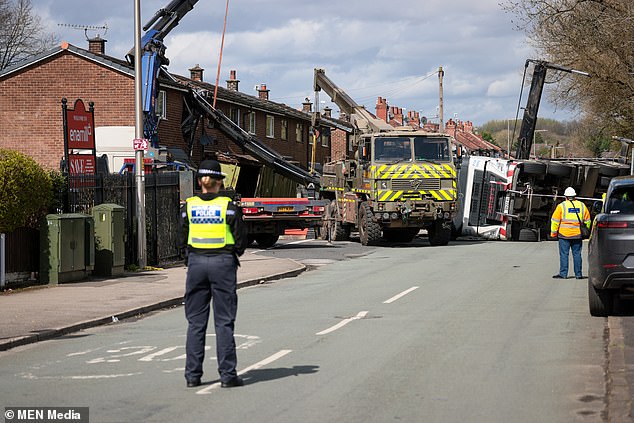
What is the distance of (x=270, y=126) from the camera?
49906mm

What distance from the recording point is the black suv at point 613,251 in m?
11.9

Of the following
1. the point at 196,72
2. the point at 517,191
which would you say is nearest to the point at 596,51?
the point at 517,191

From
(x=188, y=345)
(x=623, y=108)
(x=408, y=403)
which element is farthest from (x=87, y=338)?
(x=623, y=108)

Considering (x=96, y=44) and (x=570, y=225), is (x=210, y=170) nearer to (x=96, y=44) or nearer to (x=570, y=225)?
(x=570, y=225)

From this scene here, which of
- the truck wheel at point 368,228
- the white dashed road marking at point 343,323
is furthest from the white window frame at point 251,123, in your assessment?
the white dashed road marking at point 343,323

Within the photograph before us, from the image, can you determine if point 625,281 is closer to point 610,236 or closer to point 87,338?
point 610,236

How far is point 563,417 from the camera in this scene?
281 inches

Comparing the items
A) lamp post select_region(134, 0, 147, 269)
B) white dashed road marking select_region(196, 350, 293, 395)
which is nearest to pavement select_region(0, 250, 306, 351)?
lamp post select_region(134, 0, 147, 269)

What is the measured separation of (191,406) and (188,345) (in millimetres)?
800

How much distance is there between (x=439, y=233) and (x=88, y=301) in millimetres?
17571

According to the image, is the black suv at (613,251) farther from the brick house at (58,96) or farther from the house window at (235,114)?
the house window at (235,114)

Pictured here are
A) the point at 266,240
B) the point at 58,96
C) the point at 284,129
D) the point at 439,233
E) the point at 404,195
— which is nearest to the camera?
the point at 404,195

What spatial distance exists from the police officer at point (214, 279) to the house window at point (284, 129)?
43.4 meters

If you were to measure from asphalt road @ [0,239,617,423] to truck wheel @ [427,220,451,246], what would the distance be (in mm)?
13905
